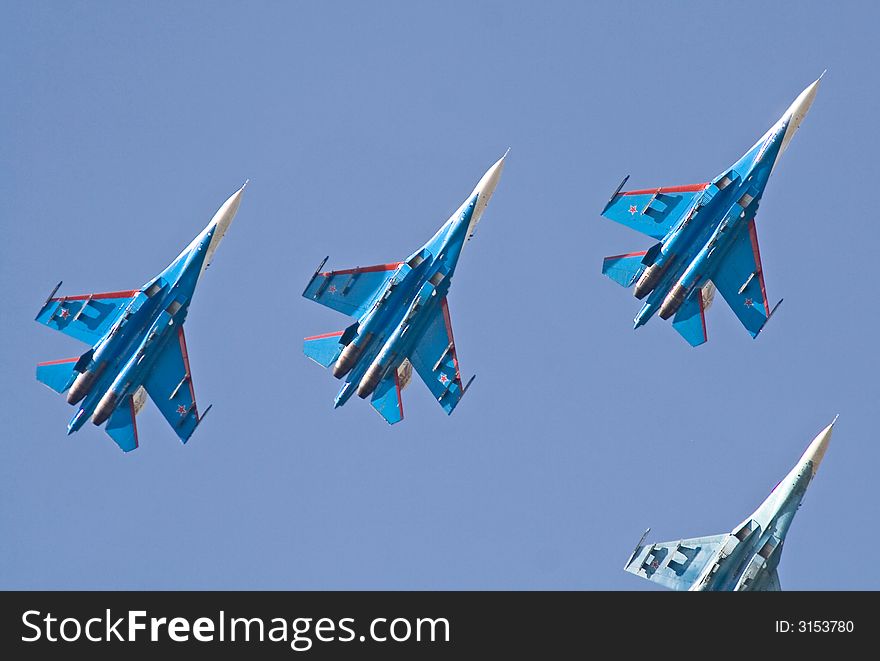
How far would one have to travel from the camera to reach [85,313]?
178ft

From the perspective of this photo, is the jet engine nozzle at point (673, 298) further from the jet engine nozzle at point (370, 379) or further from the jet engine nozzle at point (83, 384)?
the jet engine nozzle at point (83, 384)

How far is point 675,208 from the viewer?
177ft

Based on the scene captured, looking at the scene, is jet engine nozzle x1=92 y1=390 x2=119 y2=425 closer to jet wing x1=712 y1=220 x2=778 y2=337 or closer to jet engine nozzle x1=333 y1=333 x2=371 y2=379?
jet engine nozzle x1=333 y1=333 x2=371 y2=379

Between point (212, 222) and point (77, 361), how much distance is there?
230 inches

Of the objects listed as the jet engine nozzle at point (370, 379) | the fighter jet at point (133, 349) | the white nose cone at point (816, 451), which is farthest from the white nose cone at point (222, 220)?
the white nose cone at point (816, 451)

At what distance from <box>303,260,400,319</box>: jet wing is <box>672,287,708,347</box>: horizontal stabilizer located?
9.08m

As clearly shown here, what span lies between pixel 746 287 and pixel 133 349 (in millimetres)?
18812

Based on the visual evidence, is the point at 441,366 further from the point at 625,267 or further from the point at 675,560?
the point at 675,560

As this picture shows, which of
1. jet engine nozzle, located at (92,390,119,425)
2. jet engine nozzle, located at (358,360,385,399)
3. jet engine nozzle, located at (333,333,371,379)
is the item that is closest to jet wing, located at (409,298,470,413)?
jet engine nozzle, located at (358,360,385,399)

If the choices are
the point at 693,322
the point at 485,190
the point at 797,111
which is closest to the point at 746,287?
the point at 693,322

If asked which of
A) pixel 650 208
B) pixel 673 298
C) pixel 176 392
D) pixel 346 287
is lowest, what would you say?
pixel 176 392
